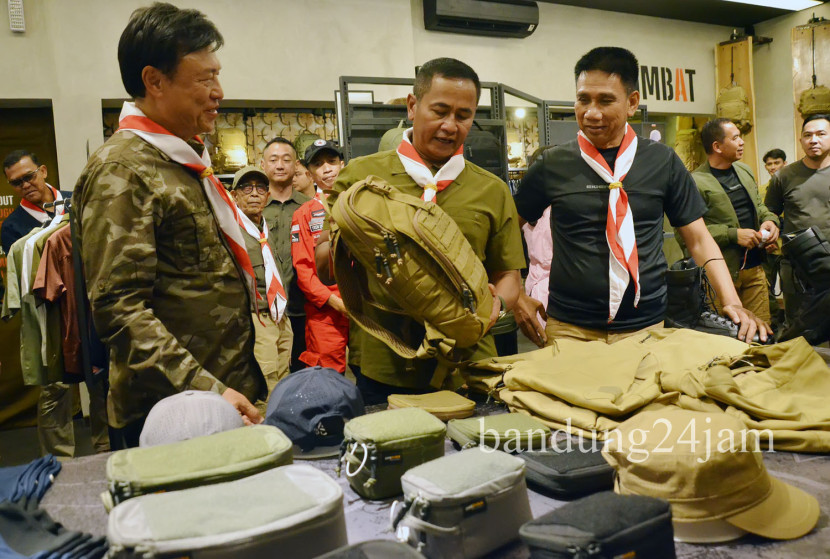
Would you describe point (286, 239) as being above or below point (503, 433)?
above

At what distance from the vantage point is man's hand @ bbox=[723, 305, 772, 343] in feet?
5.85

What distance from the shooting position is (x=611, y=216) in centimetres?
210

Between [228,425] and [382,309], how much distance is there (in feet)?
2.19

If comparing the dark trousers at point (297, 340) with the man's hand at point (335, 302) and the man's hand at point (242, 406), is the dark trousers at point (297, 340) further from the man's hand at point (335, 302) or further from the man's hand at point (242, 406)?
the man's hand at point (242, 406)

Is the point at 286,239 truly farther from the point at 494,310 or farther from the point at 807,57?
the point at 807,57

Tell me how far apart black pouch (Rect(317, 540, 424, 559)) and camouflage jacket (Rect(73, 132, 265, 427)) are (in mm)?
740

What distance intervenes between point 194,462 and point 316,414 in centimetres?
38

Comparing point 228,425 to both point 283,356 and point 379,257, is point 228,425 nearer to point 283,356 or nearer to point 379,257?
point 379,257

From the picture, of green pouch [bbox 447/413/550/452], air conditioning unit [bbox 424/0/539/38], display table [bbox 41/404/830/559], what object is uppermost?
air conditioning unit [bbox 424/0/539/38]

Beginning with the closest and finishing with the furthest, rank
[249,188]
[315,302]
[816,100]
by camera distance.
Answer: [315,302] → [249,188] → [816,100]

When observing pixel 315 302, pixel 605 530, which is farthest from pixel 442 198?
pixel 315 302

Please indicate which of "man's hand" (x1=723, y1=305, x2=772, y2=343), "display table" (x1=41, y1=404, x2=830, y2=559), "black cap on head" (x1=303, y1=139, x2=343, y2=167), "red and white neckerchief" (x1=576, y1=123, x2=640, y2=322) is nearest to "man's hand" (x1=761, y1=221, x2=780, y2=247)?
"red and white neckerchief" (x1=576, y1=123, x2=640, y2=322)

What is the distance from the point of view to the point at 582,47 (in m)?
8.39

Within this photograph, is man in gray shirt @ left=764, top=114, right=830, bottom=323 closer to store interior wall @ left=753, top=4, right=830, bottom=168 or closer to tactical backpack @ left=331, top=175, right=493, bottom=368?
tactical backpack @ left=331, top=175, right=493, bottom=368
